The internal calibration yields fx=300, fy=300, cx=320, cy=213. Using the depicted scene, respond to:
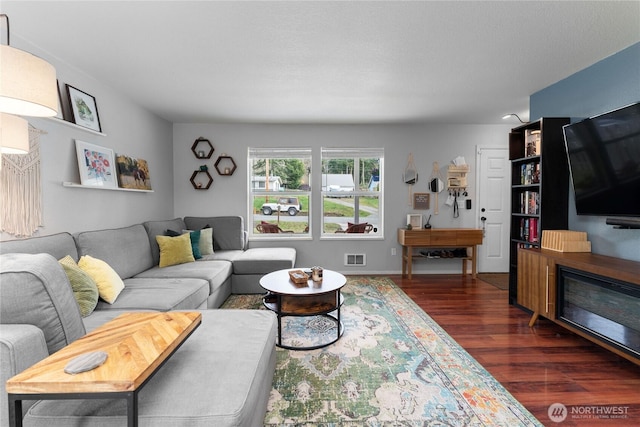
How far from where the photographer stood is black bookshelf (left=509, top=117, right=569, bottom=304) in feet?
9.55

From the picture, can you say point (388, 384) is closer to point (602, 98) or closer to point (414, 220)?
point (602, 98)

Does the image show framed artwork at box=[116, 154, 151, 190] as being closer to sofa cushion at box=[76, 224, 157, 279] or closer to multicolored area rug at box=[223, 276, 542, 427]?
sofa cushion at box=[76, 224, 157, 279]

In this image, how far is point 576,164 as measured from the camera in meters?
2.58

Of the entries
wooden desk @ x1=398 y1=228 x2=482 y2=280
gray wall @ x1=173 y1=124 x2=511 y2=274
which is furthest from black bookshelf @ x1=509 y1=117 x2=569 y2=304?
gray wall @ x1=173 y1=124 x2=511 y2=274

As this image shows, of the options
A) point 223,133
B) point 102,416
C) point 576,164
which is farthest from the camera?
point 223,133

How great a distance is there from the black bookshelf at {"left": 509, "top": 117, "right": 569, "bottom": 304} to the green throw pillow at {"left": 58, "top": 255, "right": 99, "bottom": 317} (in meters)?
3.81

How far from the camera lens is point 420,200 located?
15.5ft

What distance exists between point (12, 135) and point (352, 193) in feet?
12.7

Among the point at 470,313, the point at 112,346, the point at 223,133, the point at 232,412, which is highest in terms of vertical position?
the point at 223,133

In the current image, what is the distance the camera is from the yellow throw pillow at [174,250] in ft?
10.7

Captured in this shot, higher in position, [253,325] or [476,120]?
[476,120]

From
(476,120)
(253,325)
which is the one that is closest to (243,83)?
(253,325)

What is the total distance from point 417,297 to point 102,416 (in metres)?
3.25

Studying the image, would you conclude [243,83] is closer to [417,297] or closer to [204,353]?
[204,353]
